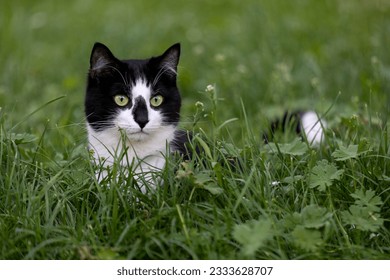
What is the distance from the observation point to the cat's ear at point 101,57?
3.17 m

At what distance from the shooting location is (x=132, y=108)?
3115 millimetres

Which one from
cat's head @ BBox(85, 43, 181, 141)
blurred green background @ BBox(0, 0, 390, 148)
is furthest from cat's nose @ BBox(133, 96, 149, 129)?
blurred green background @ BBox(0, 0, 390, 148)

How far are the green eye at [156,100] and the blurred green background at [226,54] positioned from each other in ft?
2.24

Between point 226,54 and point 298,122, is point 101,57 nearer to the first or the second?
point 298,122

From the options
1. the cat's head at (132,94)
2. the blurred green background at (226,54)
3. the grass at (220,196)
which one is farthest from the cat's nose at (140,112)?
the blurred green background at (226,54)

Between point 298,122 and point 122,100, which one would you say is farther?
point 298,122

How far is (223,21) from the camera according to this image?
25.0 feet

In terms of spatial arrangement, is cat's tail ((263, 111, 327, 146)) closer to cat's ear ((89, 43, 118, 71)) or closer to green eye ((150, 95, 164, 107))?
green eye ((150, 95, 164, 107))

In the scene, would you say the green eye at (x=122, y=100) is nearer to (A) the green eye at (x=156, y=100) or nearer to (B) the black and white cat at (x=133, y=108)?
(B) the black and white cat at (x=133, y=108)

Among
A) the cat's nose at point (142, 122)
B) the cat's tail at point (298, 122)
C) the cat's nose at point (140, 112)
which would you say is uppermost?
the cat's nose at point (140, 112)

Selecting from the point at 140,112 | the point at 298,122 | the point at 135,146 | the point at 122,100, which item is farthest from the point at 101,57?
the point at 298,122

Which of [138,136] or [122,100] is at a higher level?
[122,100]

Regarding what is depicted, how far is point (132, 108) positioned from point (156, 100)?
0.16 metres

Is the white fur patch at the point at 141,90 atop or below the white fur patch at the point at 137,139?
atop
